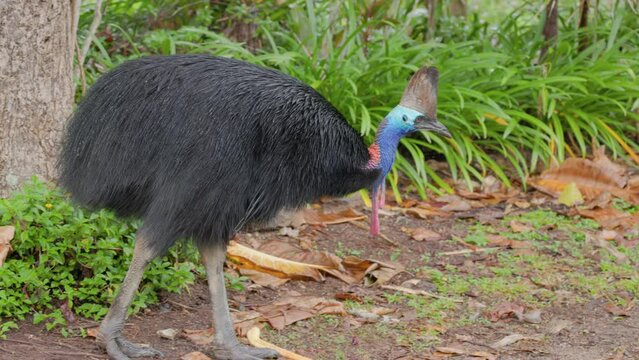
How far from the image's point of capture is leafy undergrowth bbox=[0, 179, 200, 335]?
14.2ft

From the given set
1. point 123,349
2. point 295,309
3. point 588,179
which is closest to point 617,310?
point 295,309

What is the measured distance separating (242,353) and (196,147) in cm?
93

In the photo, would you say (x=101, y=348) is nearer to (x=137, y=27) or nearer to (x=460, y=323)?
(x=460, y=323)

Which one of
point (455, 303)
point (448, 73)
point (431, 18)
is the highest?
point (431, 18)

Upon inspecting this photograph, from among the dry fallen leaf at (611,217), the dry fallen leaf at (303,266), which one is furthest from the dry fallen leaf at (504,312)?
the dry fallen leaf at (611,217)

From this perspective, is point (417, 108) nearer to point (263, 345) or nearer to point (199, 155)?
point (199, 155)

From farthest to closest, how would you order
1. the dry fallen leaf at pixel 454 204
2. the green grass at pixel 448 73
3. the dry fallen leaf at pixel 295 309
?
the green grass at pixel 448 73
the dry fallen leaf at pixel 454 204
the dry fallen leaf at pixel 295 309

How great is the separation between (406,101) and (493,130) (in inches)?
96.7

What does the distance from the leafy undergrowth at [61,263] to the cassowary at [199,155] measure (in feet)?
1.15

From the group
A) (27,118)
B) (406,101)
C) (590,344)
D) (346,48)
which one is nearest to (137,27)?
(346,48)

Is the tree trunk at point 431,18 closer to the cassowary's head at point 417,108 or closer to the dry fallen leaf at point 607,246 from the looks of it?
the dry fallen leaf at point 607,246

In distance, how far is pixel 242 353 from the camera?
13.8ft

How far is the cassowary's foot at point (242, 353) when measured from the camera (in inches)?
166

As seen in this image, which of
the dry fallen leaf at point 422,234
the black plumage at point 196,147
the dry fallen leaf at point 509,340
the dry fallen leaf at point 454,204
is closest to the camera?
the black plumage at point 196,147
